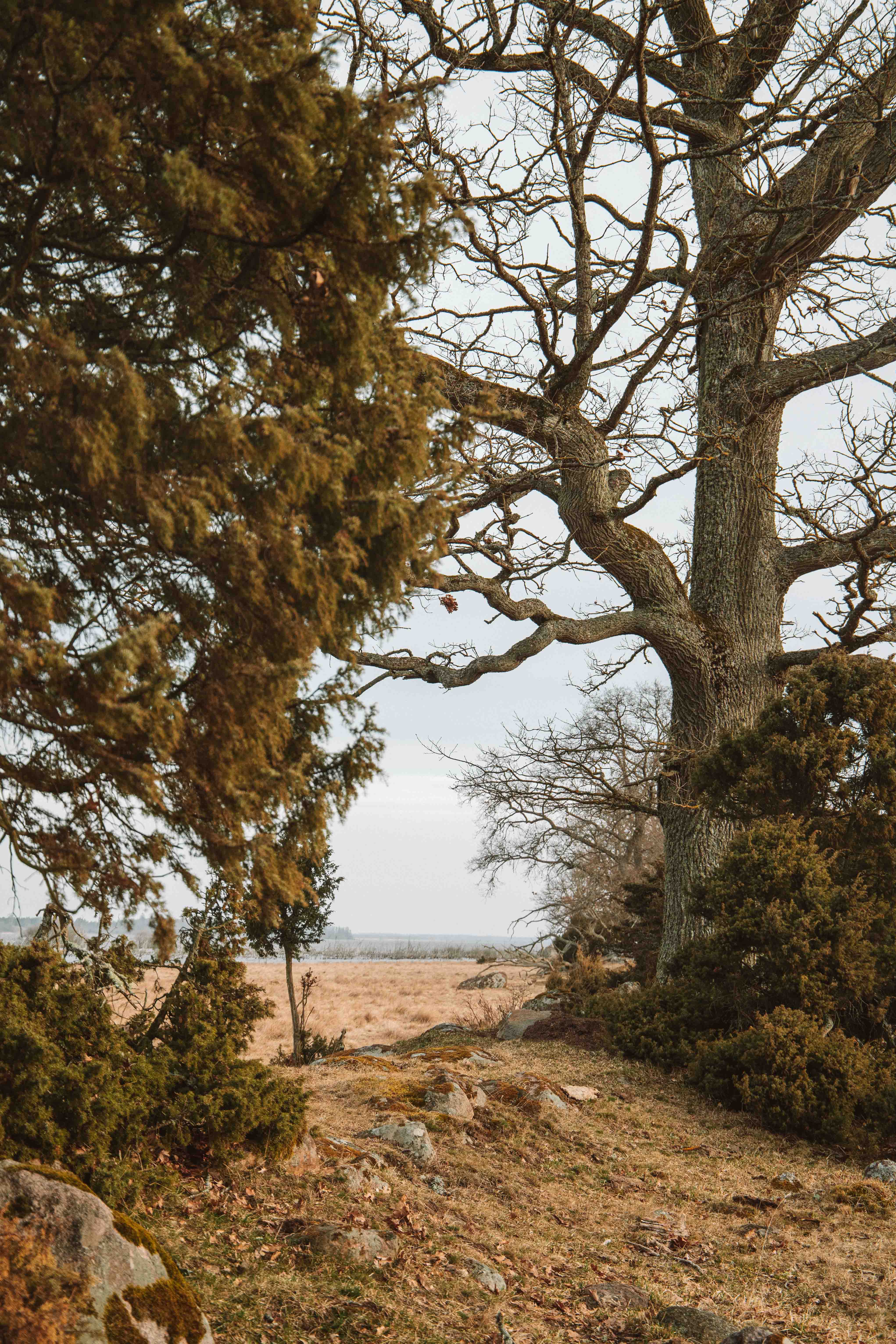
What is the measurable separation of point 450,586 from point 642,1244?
6.77 meters

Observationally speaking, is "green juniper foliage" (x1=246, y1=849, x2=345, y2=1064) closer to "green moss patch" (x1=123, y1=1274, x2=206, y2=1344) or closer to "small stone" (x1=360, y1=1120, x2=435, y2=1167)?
"small stone" (x1=360, y1=1120, x2=435, y2=1167)

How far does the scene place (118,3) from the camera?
10.1 feet

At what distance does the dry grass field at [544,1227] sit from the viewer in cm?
438

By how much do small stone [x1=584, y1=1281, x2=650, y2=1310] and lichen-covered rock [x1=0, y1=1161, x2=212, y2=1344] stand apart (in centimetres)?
232

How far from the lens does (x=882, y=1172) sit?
7.74 m

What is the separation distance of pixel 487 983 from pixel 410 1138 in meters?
22.5

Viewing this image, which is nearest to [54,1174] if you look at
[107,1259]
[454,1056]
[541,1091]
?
[107,1259]

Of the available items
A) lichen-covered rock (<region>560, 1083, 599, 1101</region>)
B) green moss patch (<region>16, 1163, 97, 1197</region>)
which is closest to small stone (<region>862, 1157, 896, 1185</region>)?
lichen-covered rock (<region>560, 1083, 599, 1101</region>)

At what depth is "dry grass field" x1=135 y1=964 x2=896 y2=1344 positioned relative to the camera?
4.38 m

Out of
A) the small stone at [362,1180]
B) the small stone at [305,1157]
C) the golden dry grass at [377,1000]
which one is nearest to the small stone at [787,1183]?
the small stone at [362,1180]

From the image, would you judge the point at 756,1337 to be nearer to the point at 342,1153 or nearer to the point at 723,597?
the point at 342,1153

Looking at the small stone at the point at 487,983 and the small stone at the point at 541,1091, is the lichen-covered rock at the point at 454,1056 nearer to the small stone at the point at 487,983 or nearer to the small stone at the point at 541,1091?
the small stone at the point at 541,1091

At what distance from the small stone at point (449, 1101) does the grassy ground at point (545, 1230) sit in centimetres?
14

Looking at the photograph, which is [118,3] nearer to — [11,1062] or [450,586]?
[11,1062]
